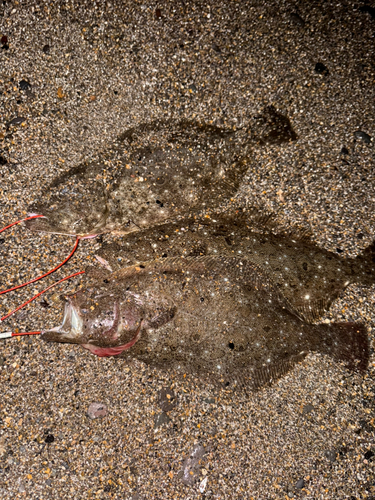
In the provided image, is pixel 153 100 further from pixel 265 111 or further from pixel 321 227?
pixel 321 227

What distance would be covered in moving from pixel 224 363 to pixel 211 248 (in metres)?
1.10

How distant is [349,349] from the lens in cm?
298

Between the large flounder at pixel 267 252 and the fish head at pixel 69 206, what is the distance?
38 centimetres

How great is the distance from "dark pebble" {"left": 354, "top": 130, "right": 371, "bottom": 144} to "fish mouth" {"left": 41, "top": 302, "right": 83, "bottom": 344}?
3289mm

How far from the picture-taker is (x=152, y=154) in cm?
320

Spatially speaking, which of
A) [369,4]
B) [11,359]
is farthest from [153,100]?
[11,359]

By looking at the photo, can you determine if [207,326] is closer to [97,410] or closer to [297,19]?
[97,410]

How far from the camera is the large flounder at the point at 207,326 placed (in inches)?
114

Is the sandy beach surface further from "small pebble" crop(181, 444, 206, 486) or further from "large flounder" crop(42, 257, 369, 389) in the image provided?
"large flounder" crop(42, 257, 369, 389)

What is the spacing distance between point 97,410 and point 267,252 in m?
2.21

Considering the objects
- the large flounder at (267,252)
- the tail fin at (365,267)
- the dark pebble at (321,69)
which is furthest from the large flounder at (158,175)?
the tail fin at (365,267)

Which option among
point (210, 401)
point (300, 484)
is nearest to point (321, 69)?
point (210, 401)

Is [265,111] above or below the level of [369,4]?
below

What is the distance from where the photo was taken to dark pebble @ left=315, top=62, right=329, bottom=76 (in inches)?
126
